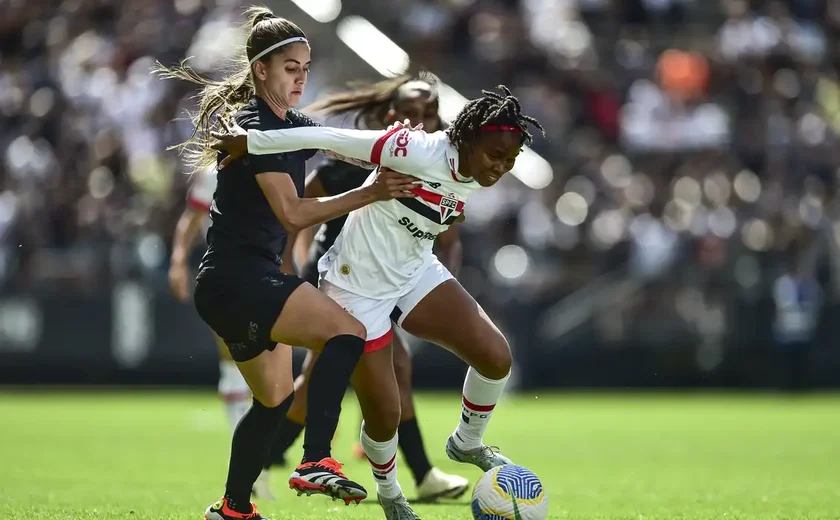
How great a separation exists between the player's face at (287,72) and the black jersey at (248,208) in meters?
0.15

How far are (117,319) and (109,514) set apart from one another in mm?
10051

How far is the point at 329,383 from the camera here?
5414 mm

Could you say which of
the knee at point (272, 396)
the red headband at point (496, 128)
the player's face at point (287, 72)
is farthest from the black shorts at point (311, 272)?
the red headband at point (496, 128)

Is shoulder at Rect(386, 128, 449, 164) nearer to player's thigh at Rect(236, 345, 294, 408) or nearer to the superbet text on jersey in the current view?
the superbet text on jersey

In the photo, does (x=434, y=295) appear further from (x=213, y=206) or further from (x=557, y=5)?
(x=557, y=5)

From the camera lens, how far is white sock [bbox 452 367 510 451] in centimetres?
631

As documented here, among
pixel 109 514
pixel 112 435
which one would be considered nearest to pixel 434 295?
pixel 109 514

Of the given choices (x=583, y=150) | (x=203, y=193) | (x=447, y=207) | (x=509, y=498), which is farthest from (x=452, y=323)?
(x=583, y=150)

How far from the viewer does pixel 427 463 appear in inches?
292

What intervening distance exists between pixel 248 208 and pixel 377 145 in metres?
0.65

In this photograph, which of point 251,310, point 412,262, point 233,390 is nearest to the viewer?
point 251,310

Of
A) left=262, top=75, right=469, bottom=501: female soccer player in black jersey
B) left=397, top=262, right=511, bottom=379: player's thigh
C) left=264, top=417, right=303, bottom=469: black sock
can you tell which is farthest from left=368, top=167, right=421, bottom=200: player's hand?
left=264, top=417, right=303, bottom=469: black sock

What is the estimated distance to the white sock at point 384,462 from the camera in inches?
233

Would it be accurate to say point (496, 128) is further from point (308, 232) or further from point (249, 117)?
point (308, 232)
